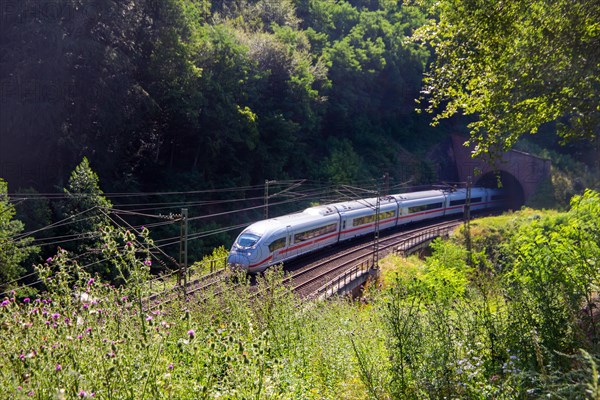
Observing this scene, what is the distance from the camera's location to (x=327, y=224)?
25469 millimetres

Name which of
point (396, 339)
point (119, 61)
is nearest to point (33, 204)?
point (119, 61)

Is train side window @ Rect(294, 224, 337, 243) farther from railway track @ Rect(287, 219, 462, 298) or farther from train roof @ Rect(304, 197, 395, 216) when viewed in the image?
railway track @ Rect(287, 219, 462, 298)

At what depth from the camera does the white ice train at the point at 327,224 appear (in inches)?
790

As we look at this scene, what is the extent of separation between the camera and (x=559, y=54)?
9242 mm

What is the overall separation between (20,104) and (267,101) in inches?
659

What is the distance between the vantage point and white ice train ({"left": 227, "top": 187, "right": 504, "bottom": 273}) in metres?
20.1

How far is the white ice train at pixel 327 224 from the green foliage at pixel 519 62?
20.1 feet

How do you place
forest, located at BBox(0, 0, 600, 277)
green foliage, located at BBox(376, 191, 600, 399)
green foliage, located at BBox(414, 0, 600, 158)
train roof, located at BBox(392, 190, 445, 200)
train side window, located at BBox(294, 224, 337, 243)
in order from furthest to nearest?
train roof, located at BBox(392, 190, 445, 200), train side window, located at BBox(294, 224, 337, 243), forest, located at BBox(0, 0, 600, 277), green foliage, located at BBox(414, 0, 600, 158), green foliage, located at BBox(376, 191, 600, 399)

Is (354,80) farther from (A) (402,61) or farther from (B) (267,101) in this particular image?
(B) (267,101)

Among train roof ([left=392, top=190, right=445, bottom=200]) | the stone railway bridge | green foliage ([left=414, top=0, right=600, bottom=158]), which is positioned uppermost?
green foliage ([left=414, top=0, right=600, bottom=158])

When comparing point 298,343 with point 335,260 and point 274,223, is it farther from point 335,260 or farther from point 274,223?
point 335,260

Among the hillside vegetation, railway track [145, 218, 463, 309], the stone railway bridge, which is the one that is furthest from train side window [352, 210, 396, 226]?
the hillside vegetation

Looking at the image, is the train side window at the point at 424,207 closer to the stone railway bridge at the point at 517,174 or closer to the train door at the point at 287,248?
the stone railway bridge at the point at 517,174

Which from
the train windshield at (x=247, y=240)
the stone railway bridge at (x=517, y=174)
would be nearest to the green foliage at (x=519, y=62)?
the train windshield at (x=247, y=240)
